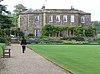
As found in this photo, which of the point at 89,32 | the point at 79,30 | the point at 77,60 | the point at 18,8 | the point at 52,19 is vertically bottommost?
the point at 77,60

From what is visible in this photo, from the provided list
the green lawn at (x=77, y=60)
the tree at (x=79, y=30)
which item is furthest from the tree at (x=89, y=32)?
the green lawn at (x=77, y=60)

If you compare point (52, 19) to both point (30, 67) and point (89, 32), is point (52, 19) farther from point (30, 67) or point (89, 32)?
point (30, 67)

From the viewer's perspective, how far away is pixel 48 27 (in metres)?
85.9

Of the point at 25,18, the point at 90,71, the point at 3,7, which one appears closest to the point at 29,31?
the point at 25,18

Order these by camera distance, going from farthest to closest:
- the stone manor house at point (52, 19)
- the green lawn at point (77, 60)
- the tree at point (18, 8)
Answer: the tree at point (18, 8) → the stone manor house at point (52, 19) → the green lawn at point (77, 60)

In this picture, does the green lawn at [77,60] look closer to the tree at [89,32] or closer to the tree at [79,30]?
the tree at [79,30]

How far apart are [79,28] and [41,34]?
8895mm

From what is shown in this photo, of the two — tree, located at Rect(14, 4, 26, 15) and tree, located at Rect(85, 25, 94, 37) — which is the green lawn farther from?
tree, located at Rect(14, 4, 26, 15)

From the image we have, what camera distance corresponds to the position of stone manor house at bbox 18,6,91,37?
→ 291 ft

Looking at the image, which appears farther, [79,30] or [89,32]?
[89,32]

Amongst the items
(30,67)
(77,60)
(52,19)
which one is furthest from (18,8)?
(30,67)

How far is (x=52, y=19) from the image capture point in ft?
291

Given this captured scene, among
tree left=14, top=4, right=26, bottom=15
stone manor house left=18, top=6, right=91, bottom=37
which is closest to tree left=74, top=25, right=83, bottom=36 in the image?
stone manor house left=18, top=6, right=91, bottom=37

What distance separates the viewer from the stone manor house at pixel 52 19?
8856 centimetres
